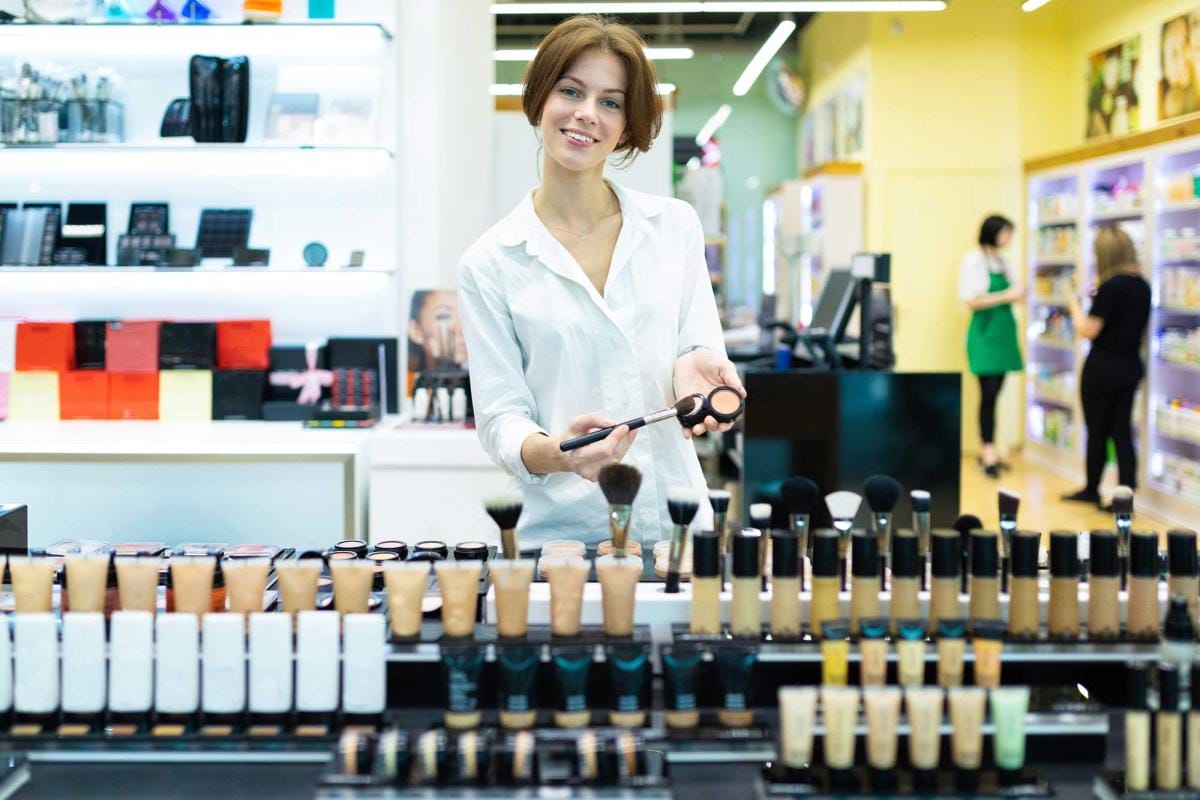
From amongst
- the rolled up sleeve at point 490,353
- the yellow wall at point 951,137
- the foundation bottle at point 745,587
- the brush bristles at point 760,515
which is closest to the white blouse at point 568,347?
the rolled up sleeve at point 490,353

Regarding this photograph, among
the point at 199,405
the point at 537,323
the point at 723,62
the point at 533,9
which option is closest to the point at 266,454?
the point at 199,405

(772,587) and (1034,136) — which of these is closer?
(772,587)

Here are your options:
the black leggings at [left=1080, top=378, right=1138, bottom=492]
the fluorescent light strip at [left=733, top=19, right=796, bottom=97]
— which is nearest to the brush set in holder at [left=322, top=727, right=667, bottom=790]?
the black leggings at [left=1080, top=378, right=1138, bottom=492]

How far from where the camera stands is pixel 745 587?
155cm

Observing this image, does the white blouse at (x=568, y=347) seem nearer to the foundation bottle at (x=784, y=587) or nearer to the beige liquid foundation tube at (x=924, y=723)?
the foundation bottle at (x=784, y=587)

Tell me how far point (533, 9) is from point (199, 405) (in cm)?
630

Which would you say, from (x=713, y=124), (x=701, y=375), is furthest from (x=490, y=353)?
(x=713, y=124)

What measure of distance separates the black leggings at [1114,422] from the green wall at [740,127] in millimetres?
8582

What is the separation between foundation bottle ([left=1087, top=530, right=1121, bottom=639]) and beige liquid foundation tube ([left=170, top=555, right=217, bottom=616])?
107 centimetres

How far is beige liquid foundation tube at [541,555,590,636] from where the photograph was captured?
154 cm

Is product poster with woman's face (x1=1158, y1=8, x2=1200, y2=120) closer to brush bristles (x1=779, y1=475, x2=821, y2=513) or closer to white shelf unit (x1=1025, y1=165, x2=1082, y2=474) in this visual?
white shelf unit (x1=1025, y1=165, x2=1082, y2=474)

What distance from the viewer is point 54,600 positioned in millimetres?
1746

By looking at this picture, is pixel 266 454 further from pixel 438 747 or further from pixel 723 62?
pixel 723 62

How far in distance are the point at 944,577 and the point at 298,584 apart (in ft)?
2.56
